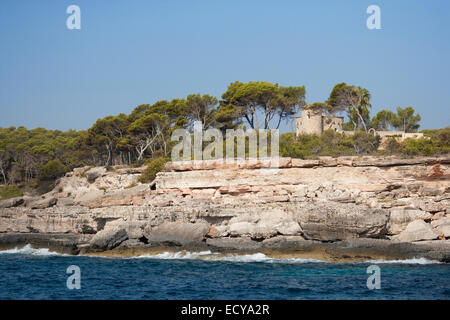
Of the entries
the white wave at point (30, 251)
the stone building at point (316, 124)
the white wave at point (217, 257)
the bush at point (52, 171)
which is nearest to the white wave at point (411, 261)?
the white wave at point (217, 257)

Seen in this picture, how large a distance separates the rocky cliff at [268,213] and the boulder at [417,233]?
1.5 inches

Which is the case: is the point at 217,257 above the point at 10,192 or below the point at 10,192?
below

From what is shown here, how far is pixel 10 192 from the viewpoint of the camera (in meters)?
40.8

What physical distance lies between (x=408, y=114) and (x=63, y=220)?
3804cm

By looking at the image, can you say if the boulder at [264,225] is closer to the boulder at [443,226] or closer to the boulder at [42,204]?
the boulder at [443,226]

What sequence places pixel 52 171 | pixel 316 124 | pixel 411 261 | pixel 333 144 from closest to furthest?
pixel 411 261, pixel 333 144, pixel 52 171, pixel 316 124

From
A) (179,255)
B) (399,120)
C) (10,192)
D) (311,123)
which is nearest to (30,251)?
(179,255)

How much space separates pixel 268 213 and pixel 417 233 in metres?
5.93

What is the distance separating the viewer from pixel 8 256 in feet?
75.1

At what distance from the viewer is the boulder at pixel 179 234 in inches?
833

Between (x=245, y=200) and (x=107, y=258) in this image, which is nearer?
(x=107, y=258)

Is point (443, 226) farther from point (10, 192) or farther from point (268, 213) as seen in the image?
point (10, 192)

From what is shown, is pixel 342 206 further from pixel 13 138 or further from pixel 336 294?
pixel 13 138
